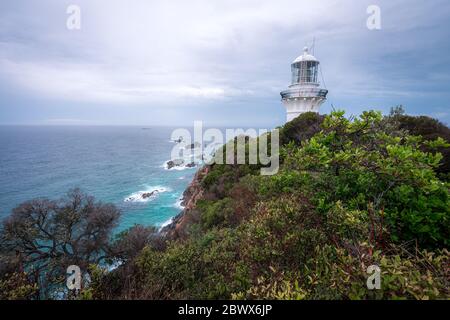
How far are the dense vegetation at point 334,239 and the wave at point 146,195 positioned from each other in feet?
91.6

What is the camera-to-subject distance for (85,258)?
9.39m

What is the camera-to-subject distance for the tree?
8562mm

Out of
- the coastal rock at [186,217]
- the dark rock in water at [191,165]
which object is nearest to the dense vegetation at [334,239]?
the coastal rock at [186,217]

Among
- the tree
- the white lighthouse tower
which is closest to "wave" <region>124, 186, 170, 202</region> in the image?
the tree

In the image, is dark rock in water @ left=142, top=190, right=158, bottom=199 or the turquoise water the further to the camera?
dark rock in water @ left=142, top=190, right=158, bottom=199

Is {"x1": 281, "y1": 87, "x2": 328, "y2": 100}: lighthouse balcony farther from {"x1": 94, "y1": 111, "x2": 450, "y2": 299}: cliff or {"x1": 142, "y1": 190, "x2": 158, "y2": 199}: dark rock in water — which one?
{"x1": 142, "y1": 190, "x2": 158, "y2": 199}: dark rock in water

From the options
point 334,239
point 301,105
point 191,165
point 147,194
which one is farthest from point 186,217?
point 191,165

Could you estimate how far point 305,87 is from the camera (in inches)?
819

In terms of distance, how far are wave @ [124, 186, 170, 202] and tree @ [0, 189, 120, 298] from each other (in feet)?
68.9

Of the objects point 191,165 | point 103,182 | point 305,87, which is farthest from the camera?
point 191,165

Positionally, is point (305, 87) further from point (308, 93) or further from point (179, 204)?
point (179, 204)

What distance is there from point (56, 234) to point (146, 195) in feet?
77.6
